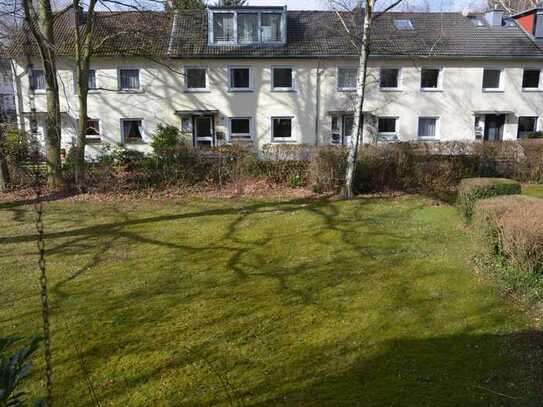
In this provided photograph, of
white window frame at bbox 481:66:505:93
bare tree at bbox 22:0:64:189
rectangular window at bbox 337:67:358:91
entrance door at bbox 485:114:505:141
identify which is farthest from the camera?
entrance door at bbox 485:114:505:141

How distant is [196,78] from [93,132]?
6.38 metres

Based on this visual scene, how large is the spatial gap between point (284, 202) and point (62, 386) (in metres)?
8.90

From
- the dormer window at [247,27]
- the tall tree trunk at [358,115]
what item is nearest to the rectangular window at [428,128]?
the dormer window at [247,27]

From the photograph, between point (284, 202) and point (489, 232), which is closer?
point (489, 232)

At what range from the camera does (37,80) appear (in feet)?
79.7

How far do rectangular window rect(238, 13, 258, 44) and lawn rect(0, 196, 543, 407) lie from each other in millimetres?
17145

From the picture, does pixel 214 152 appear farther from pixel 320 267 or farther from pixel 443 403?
pixel 443 403

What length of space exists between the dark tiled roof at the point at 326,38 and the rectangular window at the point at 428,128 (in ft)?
11.7

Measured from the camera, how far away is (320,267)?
26.0 ft

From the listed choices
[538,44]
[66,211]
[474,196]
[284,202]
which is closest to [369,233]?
[474,196]

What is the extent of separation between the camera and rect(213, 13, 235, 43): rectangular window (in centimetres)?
2488

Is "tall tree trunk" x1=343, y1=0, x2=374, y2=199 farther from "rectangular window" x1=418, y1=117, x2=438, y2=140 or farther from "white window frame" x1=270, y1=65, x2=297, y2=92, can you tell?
"rectangular window" x1=418, y1=117, x2=438, y2=140

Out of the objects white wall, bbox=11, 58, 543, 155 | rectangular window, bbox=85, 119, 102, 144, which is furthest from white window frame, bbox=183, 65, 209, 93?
rectangular window, bbox=85, 119, 102, 144

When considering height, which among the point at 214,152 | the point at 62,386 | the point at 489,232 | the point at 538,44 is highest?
the point at 538,44
